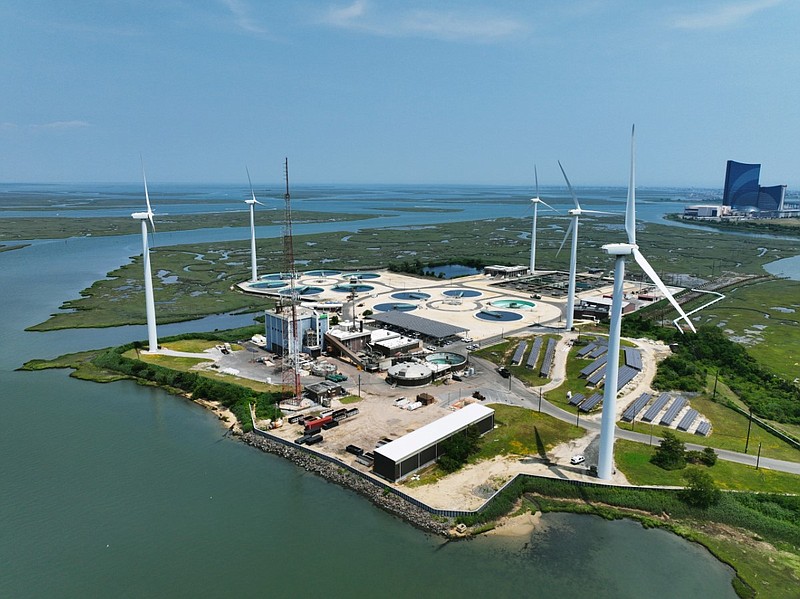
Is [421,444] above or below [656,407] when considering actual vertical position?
above

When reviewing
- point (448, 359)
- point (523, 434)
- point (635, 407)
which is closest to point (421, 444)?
point (523, 434)

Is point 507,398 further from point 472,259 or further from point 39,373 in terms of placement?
point 472,259

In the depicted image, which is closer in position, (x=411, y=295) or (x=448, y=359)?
(x=448, y=359)

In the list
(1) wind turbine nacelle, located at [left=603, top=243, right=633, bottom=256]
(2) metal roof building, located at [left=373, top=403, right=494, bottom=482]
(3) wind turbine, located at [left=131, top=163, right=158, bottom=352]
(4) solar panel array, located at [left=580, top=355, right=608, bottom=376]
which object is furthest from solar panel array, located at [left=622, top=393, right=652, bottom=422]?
(3) wind turbine, located at [left=131, top=163, right=158, bottom=352]

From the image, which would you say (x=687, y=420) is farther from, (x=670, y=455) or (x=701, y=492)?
(x=701, y=492)

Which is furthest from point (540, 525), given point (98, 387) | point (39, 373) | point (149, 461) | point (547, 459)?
point (39, 373)

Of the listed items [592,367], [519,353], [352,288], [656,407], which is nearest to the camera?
[656,407]

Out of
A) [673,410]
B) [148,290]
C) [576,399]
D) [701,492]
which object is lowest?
[701,492]
